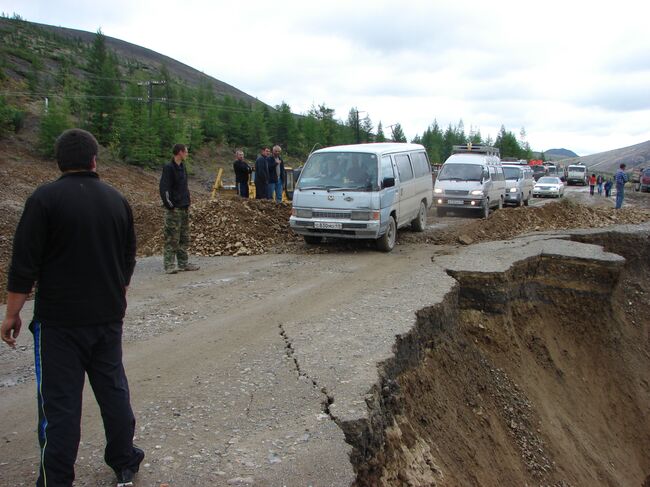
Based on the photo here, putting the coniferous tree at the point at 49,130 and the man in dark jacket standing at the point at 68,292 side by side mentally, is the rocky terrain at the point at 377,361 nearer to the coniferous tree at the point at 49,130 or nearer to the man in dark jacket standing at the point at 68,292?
the man in dark jacket standing at the point at 68,292

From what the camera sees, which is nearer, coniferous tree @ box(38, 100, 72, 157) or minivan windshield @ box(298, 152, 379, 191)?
minivan windshield @ box(298, 152, 379, 191)

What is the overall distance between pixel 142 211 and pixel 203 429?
11261mm

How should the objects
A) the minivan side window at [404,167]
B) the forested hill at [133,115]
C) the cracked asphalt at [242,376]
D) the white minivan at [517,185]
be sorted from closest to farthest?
1. the cracked asphalt at [242,376]
2. the minivan side window at [404,167]
3. the white minivan at [517,185]
4. the forested hill at [133,115]

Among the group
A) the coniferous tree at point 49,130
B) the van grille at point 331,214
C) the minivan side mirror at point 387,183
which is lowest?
the van grille at point 331,214

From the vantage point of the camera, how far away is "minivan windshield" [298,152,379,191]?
34.6ft

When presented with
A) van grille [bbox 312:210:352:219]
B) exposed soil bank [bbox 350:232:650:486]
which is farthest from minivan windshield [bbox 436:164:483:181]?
van grille [bbox 312:210:352:219]

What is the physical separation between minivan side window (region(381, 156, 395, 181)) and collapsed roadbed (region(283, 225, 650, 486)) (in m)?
2.02

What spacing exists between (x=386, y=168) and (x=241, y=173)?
4.92m

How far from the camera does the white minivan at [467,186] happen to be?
17.1 m

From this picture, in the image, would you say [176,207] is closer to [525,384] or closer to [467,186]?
[525,384]

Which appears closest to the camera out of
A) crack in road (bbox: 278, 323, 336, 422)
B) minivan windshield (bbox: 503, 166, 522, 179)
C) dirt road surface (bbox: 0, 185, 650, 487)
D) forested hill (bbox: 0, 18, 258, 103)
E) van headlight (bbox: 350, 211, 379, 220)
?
dirt road surface (bbox: 0, 185, 650, 487)

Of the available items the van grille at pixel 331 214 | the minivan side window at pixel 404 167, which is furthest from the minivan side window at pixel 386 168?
the van grille at pixel 331 214

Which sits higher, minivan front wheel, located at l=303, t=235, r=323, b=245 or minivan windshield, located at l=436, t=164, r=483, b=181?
minivan windshield, located at l=436, t=164, r=483, b=181

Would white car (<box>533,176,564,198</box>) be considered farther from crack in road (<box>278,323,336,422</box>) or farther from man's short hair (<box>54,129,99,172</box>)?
man's short hair (<box>54,129,99,172</box>)
